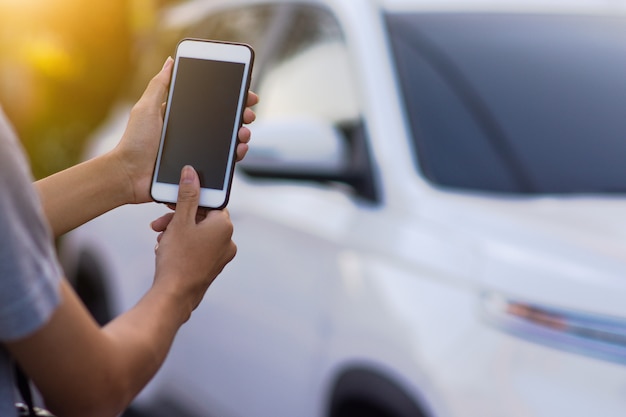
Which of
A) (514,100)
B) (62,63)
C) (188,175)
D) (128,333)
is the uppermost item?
(188,175)

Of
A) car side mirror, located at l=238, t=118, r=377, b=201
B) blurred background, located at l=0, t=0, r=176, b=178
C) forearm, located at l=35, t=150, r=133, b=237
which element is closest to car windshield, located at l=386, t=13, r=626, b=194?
car side mirror, located at l=238, t=118, r=377, b=201

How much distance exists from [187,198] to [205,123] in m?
0.20

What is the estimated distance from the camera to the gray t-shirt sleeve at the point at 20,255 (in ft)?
4.04

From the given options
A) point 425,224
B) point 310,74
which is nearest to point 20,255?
point 425,224

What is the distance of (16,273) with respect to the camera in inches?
48.9

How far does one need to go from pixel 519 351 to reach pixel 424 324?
0.27 m

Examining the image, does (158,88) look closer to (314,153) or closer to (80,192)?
(80,192)

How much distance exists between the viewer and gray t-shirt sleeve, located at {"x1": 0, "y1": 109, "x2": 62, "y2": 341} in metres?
1.23

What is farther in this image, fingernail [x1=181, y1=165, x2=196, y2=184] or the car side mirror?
the car side mirror

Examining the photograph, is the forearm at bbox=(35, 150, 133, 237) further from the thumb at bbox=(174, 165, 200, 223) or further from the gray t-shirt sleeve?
the gray t-shirt sleeve

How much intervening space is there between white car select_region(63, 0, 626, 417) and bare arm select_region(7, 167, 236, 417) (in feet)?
3.16

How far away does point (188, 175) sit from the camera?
1.62 m

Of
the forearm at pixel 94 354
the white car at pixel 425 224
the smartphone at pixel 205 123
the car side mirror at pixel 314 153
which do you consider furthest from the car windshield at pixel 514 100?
the forearm at pixel 94 354

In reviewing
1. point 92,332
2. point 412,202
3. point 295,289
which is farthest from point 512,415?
point 92,332
